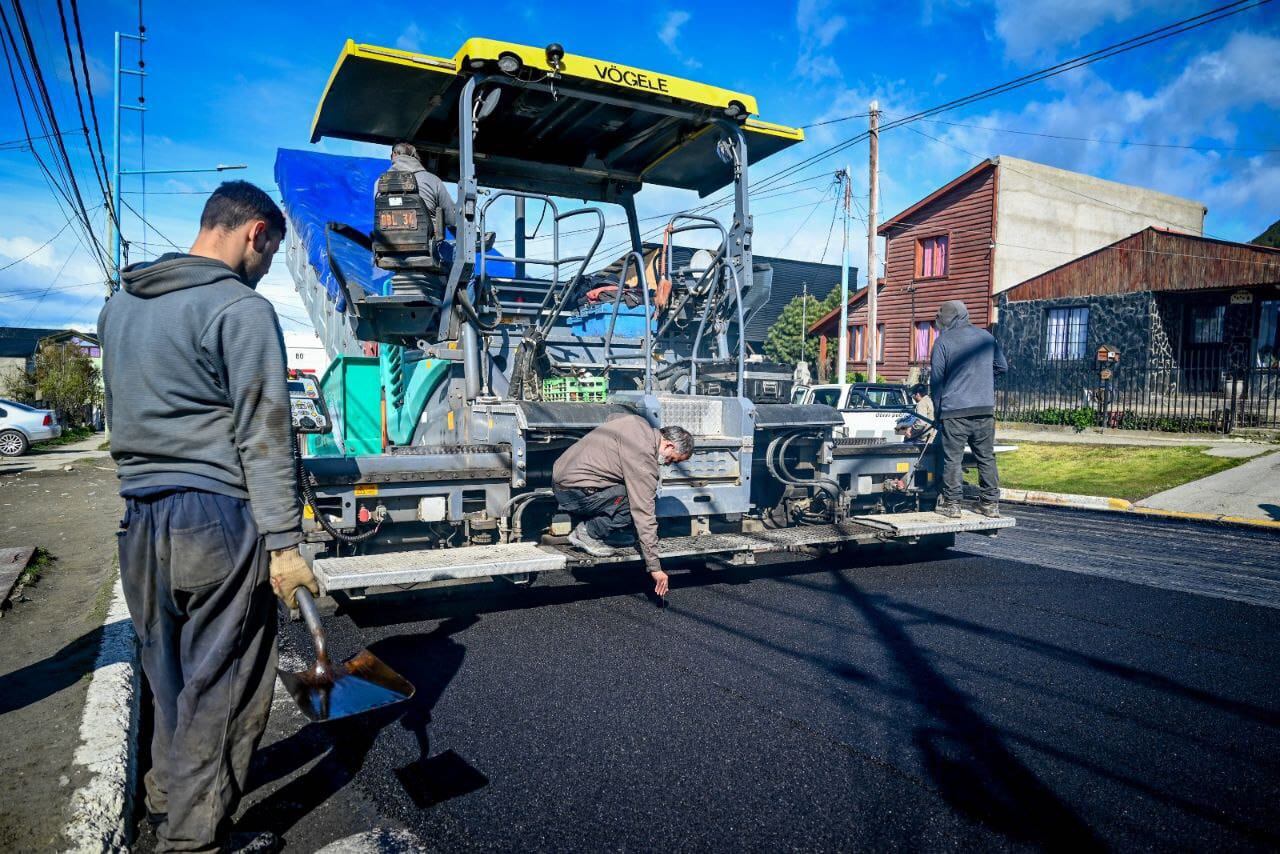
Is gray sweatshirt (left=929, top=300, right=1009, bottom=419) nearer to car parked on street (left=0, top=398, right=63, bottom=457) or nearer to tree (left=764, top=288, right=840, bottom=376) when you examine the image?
car parked on street (left=0, top=398, right=63, bottom=457)

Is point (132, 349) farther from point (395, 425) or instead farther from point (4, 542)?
point (4, 542)

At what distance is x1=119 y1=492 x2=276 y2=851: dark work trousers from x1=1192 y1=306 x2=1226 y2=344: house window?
78.3ft

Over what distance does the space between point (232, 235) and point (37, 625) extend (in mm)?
3701

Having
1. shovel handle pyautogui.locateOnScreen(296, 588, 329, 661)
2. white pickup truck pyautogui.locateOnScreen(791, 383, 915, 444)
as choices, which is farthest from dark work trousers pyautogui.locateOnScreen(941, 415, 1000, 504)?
white pickup truck pyautogui.locateOnScreen(791, 383, 915, 444)

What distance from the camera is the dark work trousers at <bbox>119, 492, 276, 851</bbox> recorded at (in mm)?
2318

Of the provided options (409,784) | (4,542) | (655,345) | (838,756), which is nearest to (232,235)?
(409,784)

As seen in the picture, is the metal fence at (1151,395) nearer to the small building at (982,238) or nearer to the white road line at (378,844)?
the small building at (982,238)

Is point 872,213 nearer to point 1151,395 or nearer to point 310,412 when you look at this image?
point 1151,395


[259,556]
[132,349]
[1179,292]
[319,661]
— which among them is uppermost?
[1179,292]

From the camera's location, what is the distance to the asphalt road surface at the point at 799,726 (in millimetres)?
2748

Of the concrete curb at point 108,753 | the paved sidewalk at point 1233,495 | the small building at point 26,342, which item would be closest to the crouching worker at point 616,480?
the concrete curb at point 108,753

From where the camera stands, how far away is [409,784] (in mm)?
3053

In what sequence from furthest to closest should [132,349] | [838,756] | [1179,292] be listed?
[1179,292] < [838,756] < [132,349]

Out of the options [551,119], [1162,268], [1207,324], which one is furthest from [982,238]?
[551,119]
